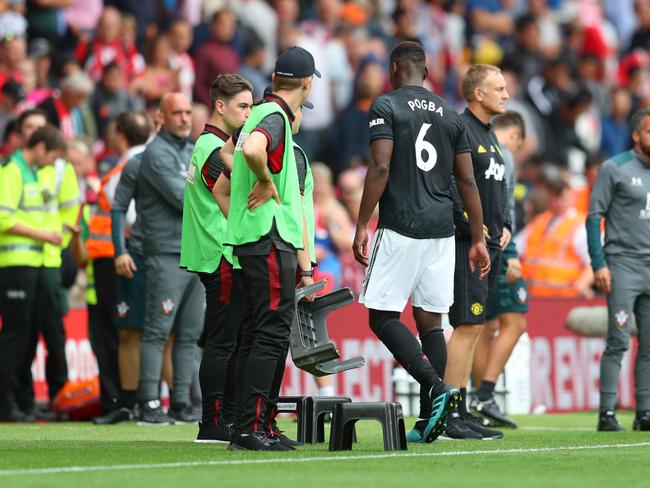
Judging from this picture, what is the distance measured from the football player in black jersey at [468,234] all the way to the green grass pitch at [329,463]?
1.68 ft

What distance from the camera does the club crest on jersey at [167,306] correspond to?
1198cm

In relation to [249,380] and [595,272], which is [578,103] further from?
[249,380]

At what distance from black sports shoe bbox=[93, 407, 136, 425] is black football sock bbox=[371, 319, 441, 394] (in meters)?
3.86

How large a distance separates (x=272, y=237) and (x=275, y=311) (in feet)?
1.34

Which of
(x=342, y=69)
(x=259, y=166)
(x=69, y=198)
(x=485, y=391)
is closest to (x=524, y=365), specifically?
(x=485, y=391)

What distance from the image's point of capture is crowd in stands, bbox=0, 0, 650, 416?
1708cm

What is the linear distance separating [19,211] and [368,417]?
5776 mm

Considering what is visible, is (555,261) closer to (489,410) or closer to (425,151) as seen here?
(489,410)

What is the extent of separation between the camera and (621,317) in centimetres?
1144

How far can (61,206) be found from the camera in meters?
13.7

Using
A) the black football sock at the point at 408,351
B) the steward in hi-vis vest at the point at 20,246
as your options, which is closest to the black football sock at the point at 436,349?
the black football sock at the point at 408,351

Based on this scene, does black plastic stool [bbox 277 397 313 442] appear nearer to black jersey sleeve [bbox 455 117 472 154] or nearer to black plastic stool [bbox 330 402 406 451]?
black plastic stool [bbox 330 402 406 451]

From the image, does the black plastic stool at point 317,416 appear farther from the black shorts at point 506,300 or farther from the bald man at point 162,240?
the black shorts at point 506,300

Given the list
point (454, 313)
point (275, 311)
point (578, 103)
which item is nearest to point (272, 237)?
point (275, 311)
